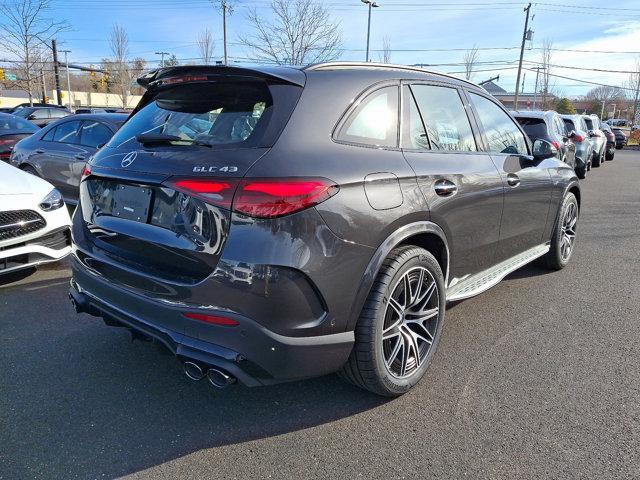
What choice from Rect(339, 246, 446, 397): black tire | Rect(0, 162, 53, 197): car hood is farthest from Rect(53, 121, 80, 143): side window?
Rect(339, 246, 446, 397): black tire

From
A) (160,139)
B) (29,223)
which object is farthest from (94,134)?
(160,139)

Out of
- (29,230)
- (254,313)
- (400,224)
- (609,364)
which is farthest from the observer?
(29,230)

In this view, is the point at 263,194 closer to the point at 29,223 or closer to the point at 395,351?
the point at 395,351

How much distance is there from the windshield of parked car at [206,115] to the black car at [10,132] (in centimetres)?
797

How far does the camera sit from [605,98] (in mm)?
89875

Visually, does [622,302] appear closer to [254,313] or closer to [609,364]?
[609,364]

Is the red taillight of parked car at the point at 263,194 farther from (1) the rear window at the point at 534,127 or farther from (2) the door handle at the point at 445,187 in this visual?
(1) the rear window at the point at 534,127

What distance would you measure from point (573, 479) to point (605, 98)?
105 m

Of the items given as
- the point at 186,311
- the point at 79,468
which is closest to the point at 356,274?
the point at 186,311

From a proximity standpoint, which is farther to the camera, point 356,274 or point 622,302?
point 622,302

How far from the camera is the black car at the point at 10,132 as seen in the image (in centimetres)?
950

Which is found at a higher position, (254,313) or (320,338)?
(254,313)

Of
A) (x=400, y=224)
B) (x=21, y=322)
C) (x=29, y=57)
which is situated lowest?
(x=21, y=322)

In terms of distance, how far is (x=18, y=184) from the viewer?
4.56 m
